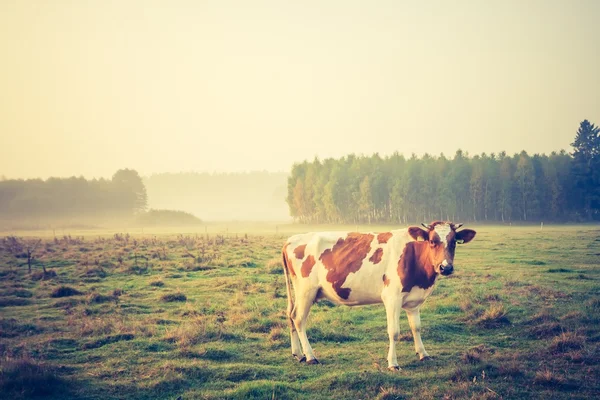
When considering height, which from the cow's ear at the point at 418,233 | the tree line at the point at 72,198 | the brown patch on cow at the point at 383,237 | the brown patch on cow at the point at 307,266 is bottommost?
the brown patch on cow at the point at 307,266

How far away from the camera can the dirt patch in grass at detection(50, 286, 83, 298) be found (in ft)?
61.1

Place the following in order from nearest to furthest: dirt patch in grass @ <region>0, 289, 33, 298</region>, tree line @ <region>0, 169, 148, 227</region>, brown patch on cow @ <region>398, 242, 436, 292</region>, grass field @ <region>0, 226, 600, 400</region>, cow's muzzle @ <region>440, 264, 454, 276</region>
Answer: grass field @ <region>0, 226, 600, 400</region> → cow's muzzle @ <region>440, 264, 454, 276</region> → brown patch on cow @ <region>398, 242, 436, 292</region> → dirt patch in grass @ <region>0, 289, 33, 298</region> → tree line @ <region>0, 169, 148, 227</region>

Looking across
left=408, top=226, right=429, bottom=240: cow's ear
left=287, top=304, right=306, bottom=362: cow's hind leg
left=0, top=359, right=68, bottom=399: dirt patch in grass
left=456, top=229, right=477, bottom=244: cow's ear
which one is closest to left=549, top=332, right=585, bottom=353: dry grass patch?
left=456, top=229, right=477, bottom=244: cow's ear

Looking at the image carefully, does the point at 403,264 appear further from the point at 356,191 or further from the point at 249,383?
the point at 356,191

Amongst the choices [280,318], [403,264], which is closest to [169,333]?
[280,318]

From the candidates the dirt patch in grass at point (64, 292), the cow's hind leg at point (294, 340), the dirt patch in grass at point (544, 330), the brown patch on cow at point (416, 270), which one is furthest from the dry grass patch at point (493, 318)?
the dirt patch in grass at point (64, 292)

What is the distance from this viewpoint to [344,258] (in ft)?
34.6

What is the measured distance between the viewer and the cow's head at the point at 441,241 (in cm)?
948

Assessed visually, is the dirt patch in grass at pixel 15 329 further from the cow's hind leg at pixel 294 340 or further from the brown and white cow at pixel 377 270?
the brown and white cow at pixel 377 270

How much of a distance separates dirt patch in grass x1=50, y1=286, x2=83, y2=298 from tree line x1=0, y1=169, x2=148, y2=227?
106 metres

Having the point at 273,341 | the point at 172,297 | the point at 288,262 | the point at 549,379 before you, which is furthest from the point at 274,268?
the point at 549,379

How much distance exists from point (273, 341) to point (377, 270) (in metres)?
3.54

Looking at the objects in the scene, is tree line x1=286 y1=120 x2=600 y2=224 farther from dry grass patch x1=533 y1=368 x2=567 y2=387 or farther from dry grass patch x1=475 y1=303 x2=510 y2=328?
dry grass patch x1=533 y1=368 x2=567 y2=387

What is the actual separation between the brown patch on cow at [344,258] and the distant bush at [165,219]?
113 metres
